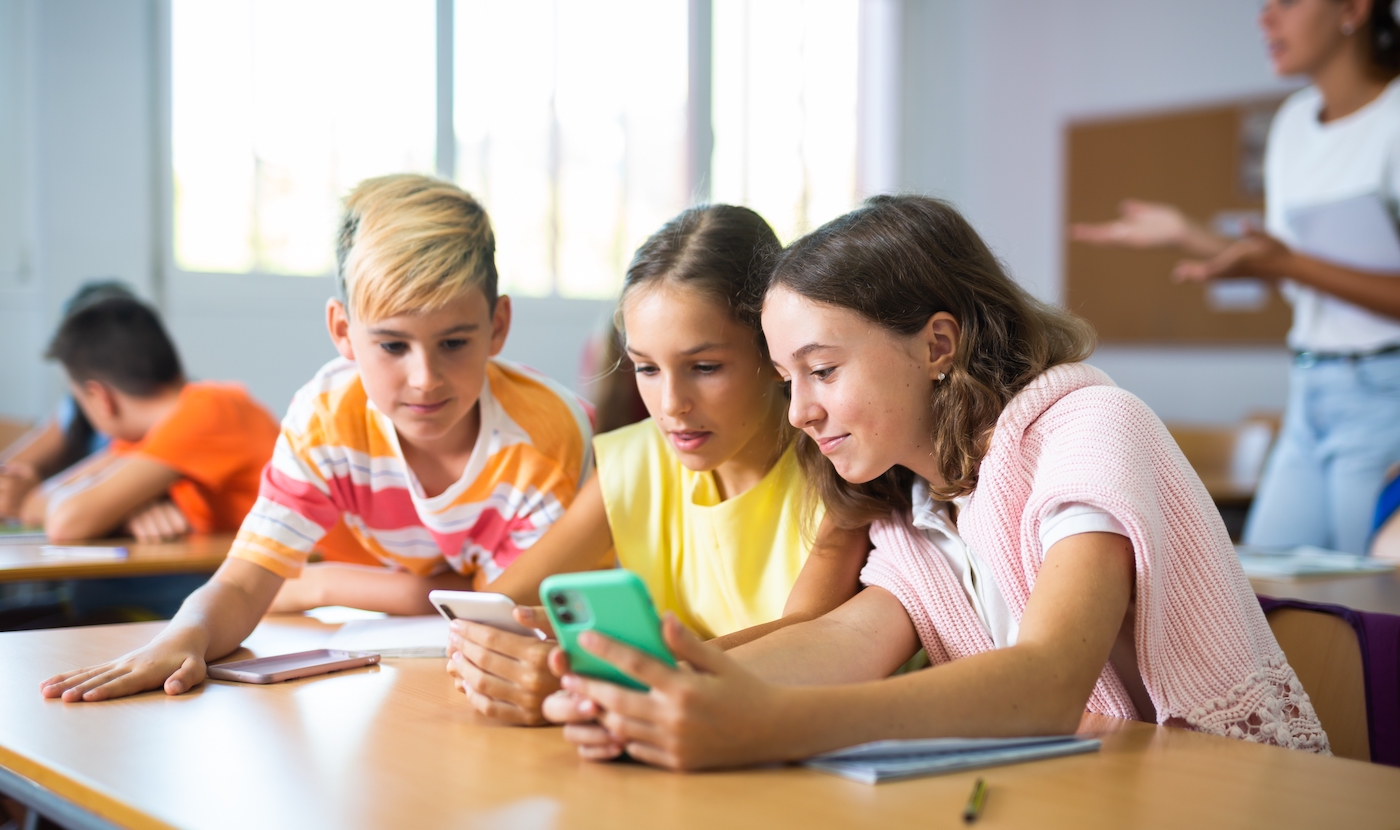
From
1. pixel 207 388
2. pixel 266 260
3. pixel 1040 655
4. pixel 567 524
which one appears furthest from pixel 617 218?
pixel 1040 655

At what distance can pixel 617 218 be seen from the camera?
→ 5.42 metres

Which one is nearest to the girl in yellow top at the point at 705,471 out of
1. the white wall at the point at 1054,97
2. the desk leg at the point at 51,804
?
the desk leg at the point at 51,804

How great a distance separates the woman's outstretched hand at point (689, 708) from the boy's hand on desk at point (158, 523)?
205 cm

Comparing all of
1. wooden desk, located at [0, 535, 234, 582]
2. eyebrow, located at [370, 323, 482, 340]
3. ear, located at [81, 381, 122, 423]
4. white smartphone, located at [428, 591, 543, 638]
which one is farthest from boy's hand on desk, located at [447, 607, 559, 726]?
ear, located at [81, 381, 122, 423]

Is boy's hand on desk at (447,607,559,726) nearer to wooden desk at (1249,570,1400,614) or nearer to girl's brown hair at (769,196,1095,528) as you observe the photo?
girl's brown hair at (769,196,1095,528)

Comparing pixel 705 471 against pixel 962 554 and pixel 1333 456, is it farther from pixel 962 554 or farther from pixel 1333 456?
pixel 1333 456

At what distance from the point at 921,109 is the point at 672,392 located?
5427mm

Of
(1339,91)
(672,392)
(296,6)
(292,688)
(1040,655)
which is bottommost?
(292,688)

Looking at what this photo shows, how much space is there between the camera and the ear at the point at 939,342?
132 centimetres

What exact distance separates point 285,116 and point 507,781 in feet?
13.6

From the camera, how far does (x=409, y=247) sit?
1.66 m

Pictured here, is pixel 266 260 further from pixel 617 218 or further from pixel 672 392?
pixel 672 392

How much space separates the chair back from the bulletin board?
380cm

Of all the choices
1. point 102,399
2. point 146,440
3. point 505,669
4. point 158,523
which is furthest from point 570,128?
point 505,669
